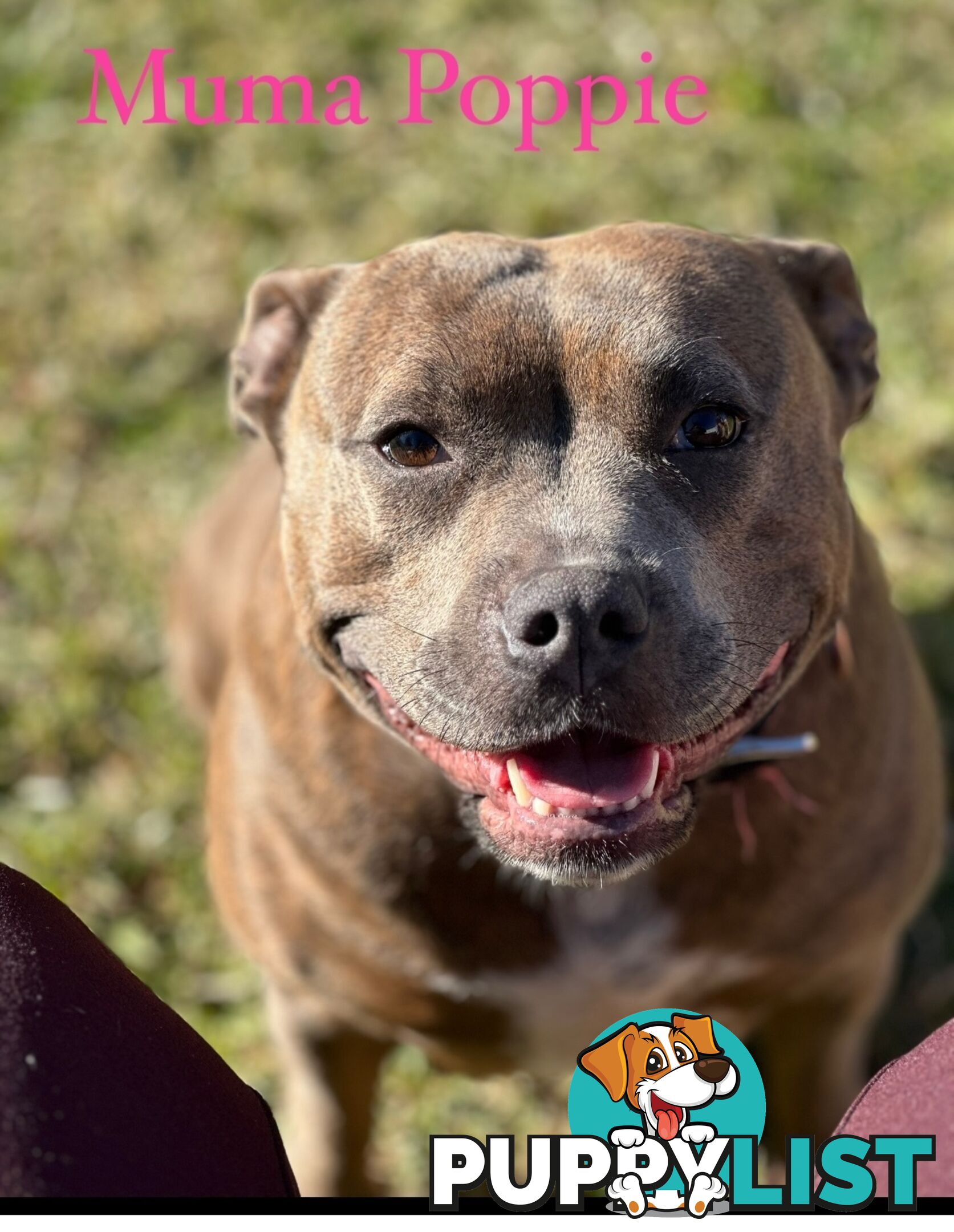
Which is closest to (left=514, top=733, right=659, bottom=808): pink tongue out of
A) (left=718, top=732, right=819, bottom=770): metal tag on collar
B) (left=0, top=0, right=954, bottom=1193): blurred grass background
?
(left=718, top=732, right=819, bottom=770): metal tag on collar

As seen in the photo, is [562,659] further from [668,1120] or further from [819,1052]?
[819,1052]

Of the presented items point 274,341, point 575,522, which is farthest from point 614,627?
point 274,341

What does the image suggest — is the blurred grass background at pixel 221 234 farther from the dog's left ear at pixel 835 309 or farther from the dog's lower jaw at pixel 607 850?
the dog's lower jaw at pixel 607 850

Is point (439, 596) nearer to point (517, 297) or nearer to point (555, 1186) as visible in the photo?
point (517, 297)

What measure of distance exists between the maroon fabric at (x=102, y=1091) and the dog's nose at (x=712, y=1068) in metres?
0.62

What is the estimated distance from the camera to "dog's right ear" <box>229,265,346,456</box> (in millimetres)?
2652

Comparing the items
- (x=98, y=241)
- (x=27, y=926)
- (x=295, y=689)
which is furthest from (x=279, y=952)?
(x=98, y=241)

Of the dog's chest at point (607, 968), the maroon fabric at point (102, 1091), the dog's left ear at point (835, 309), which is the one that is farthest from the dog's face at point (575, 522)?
the maroon fabric at point (102, 1091)

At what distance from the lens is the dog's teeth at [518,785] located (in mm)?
2293

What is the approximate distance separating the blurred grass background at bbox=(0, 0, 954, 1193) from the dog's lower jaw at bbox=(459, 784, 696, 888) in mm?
1843

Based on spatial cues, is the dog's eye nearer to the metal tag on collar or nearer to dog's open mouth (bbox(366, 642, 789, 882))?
dog's open mouth (bbox(366, 642, 789, 882))

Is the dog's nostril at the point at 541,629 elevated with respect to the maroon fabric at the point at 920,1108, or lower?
elevated

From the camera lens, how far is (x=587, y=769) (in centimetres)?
228

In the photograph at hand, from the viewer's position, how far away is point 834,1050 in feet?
10.7
